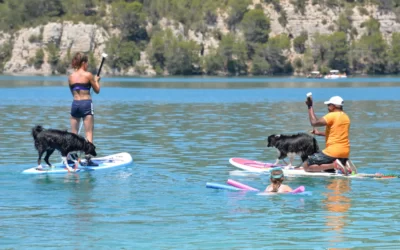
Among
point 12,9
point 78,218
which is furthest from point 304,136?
point 12,9

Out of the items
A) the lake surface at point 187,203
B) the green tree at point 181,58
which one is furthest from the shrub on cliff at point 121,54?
the lake surface at point 187,203

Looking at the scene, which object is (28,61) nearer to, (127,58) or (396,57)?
(127,58)

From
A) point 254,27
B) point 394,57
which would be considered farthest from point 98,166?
point 254,27

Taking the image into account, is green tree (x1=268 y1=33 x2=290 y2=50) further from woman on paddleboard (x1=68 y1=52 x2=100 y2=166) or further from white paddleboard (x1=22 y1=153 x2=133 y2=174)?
woman on paddleboard (x1=68 y1=52 x2=100 y2=166)

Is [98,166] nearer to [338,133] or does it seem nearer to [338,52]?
[338,133]

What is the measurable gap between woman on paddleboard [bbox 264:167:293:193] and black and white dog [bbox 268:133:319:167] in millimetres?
2818

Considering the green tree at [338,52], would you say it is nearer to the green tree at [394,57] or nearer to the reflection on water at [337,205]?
the green tree at [394,57]

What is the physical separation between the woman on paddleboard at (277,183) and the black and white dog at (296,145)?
2818mm

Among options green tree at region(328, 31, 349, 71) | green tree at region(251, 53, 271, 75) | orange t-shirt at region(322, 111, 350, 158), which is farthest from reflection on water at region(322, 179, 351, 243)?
green tree at region(328, 31, 349, 71)

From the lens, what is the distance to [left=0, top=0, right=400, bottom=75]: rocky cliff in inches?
6339

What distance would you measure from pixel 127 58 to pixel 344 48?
3444 cm

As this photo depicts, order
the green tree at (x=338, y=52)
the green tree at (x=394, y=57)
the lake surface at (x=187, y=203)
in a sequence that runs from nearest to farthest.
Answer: the lake surface at (x=187, y=203) → the green tree at (x=338, y=52) → the green tree at (x=394, y=57)

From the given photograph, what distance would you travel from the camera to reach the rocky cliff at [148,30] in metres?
161

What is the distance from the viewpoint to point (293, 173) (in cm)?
2036
